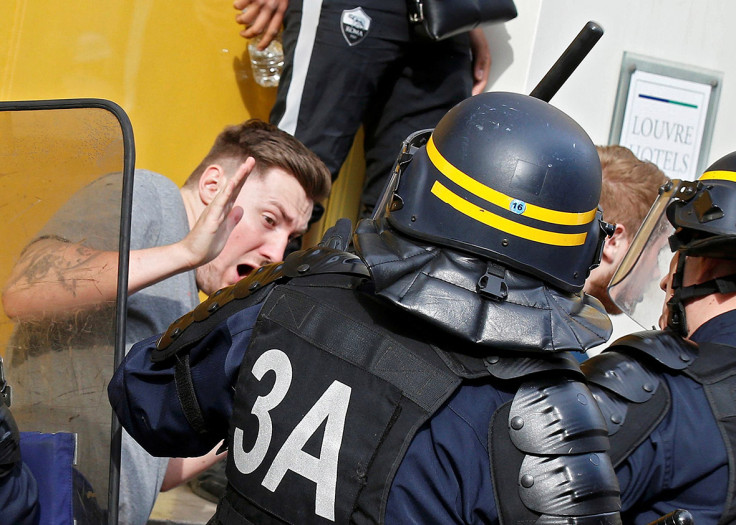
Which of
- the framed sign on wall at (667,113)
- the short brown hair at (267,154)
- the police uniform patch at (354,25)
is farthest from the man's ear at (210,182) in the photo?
the framed sign on wall at (667,113)

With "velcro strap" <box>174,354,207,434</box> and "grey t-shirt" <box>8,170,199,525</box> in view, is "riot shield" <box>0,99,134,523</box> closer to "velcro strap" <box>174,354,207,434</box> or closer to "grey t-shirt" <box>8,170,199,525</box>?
"grey t-shirt" <box>8,170,199,525</box>

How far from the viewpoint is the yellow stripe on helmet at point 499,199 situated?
1.58 m

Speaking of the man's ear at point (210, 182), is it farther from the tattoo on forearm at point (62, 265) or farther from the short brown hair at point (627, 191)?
the short brown hair at point (627, 191)

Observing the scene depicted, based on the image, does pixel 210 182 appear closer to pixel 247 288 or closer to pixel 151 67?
pixel 151 67

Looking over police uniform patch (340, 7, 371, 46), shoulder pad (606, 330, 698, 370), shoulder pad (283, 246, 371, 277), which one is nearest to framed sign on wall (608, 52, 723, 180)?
police uniform patch (340, 7, 371, 46)

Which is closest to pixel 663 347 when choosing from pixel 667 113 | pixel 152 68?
pixel 152 68

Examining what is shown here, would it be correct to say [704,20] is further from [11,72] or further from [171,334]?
[171,334]

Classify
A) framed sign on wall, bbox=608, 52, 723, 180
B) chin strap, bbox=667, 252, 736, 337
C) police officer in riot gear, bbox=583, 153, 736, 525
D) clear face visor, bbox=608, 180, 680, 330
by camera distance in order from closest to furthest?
police officer in riot gear, bbox=583, 153, 736, 525, chin strap, bbox=667, 252, 736, 337, clear face visor, bbox=608, 180, 680, 330, framed sign on wall, bbox=608, 52, 723, 180

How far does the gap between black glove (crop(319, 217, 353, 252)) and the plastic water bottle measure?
5.97 feet

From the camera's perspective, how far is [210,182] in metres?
2.80

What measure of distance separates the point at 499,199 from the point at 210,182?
141 centimetres

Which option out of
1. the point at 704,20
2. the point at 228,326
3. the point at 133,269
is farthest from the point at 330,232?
the point at 704,20

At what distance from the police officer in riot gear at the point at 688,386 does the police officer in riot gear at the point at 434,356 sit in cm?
36

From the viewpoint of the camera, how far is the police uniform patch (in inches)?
129
